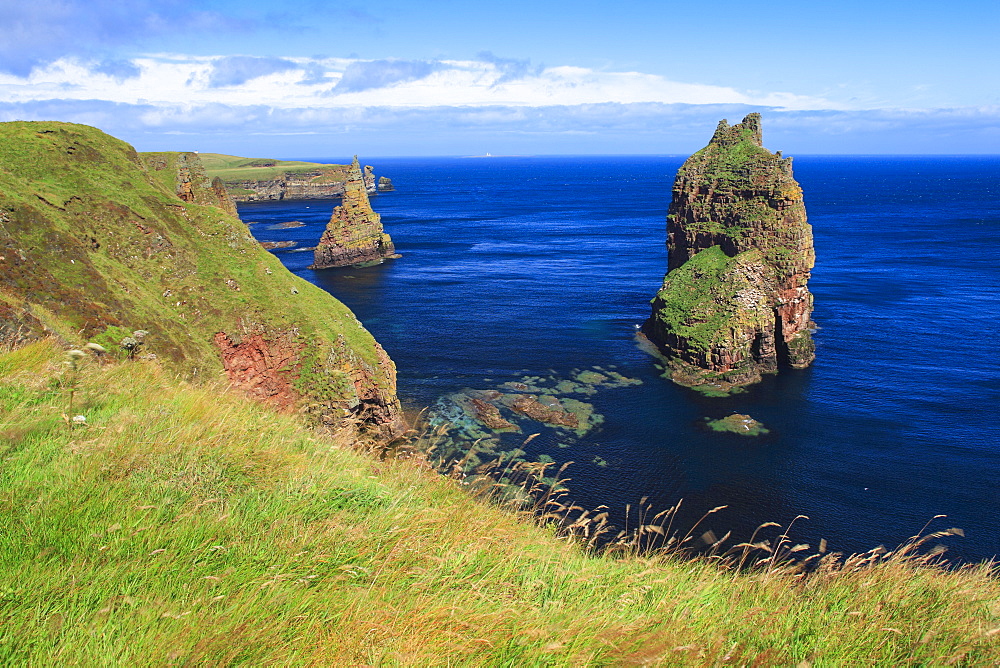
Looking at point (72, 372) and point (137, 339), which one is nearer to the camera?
point (72, 372)

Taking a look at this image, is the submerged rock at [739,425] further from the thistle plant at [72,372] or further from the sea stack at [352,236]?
the sea stack at [352,236]

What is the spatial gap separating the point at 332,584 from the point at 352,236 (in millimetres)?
111701

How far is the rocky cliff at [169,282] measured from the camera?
24328mm

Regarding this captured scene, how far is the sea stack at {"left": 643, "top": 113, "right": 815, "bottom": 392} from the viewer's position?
180ft

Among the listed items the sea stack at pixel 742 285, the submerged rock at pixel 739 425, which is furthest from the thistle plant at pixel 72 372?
the sea stack at pixel 742 285

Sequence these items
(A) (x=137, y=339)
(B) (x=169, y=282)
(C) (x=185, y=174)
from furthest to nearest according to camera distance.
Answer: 1. (C) (x=185, y=174)
2. (B) (x=169, y=282)
3. (A) (x=137, y=339)

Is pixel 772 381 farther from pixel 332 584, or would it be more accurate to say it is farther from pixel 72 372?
pixel 332 584

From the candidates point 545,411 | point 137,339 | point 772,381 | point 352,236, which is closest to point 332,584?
point 137,339

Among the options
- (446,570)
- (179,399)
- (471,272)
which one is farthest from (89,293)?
(471,272)

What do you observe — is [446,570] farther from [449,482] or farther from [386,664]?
→ [449,482]

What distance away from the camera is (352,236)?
111938 millimetres

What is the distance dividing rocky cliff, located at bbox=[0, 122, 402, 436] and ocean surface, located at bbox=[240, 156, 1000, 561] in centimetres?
1413

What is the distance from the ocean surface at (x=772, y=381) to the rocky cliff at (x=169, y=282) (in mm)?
14132

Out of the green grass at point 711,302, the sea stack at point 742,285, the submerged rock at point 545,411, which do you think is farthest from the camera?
the green grass at point 711,302
